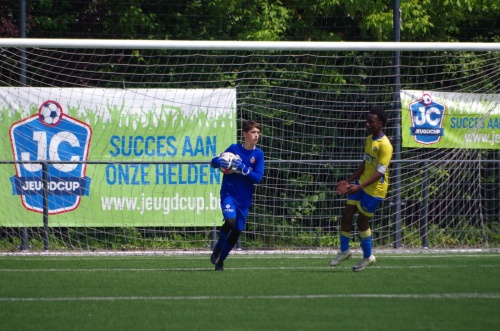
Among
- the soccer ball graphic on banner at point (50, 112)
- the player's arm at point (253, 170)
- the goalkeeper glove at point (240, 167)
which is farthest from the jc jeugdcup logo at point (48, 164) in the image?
the goalkeeper glove at point (240, 167)

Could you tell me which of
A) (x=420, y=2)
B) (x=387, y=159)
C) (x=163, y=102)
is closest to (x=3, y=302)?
(x=387, y=159)

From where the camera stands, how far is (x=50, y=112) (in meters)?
15.0

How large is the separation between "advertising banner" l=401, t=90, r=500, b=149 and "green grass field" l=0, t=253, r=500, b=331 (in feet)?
11.1

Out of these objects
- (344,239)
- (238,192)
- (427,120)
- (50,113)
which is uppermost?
(50,113)

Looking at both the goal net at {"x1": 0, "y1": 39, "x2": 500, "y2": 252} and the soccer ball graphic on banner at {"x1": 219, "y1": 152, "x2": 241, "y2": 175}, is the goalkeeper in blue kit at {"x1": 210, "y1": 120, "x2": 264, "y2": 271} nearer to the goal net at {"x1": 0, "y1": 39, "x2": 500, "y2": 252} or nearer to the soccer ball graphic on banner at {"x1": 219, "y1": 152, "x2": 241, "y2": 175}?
the soccer ball graphic on banner at {"x1": 219, "y1": 152, "x2": 241, "y2": 175}

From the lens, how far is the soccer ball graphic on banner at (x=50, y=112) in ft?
49.2

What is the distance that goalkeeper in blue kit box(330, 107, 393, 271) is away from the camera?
11.0m

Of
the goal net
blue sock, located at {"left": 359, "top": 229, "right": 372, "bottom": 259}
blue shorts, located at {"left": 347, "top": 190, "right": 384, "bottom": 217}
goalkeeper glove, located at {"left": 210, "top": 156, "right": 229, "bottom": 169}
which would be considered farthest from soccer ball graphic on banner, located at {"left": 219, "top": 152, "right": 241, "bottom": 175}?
the goal net

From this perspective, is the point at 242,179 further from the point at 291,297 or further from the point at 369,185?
the point at 291,297

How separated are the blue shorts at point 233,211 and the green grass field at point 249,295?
60 cm

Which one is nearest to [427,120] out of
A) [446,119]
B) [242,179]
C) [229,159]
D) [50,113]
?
[446,119]

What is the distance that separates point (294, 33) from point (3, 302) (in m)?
11.1

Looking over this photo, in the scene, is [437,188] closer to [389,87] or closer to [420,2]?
[389,87]

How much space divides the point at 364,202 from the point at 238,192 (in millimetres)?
1561
